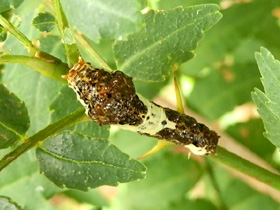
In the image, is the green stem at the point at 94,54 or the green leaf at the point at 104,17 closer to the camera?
the green leaf at the point at 104,17

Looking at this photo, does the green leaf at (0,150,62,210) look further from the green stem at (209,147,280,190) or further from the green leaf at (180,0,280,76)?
the green leaf at (180,0,280,76)

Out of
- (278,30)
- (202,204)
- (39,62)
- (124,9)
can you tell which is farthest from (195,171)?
(124,9)

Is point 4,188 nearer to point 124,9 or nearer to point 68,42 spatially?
point 68,42

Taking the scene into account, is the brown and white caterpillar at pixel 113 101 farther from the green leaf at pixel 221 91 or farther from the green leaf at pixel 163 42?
the green leaf at pixel 221 91

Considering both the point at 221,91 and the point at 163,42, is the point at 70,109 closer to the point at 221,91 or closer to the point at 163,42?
the point at 163,42

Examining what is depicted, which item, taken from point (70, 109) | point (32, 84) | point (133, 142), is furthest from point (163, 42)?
point (133, 142)

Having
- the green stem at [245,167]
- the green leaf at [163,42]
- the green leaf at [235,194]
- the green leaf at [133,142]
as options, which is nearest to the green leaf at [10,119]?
the green leaf at [163,42]

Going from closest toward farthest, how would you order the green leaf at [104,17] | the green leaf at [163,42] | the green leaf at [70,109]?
the green leaf at [104,17], the green leaf at [163,42], the green leaf at [70,109]

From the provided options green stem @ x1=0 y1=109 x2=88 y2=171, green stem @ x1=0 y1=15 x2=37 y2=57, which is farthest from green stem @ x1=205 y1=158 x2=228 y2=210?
green stem @ x1=0 y1=15 x2=37 y2=57
